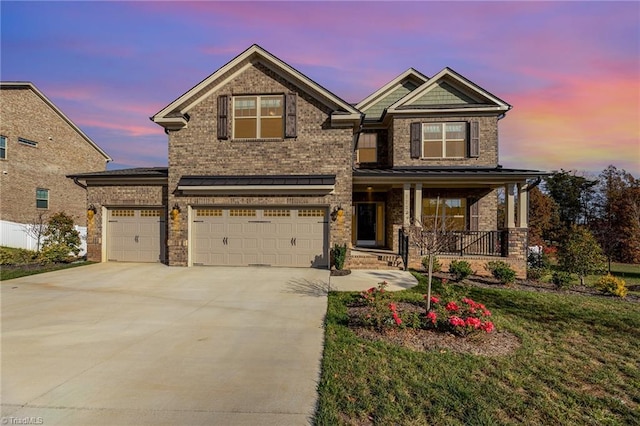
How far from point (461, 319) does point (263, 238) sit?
28.7 ft

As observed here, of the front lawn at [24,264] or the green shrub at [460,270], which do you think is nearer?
the green shrub at [460,270]

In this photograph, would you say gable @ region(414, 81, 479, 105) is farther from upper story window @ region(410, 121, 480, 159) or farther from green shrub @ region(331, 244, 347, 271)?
green shrub @ region(331, 244, 347, 271)

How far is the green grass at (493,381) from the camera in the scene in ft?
11.4

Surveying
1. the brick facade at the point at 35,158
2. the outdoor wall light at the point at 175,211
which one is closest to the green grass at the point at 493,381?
the outdoor wall light at the point at 175,211

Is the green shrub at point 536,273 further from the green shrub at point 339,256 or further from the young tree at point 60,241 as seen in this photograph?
the young tree at point 60,241

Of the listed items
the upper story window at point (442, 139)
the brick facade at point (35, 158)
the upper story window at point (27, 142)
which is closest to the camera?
the upper story window at point (442, 139)

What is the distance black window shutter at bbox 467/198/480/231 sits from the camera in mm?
15266

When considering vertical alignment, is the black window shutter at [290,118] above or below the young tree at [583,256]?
above

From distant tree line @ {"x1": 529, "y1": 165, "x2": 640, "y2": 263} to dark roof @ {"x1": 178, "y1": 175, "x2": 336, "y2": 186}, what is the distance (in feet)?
30.8

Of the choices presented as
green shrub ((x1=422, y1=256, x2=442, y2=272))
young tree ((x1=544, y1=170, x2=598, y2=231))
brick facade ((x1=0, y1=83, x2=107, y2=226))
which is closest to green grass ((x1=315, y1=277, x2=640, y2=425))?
green shrub ((x1=422, y1=256, x2=442, y2=272))

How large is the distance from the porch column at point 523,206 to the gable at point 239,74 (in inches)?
287

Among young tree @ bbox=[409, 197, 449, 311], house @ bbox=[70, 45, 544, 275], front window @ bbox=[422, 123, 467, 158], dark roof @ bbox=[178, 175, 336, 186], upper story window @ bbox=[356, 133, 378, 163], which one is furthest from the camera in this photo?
upper story window @ bbox=[356, 133, 378, 163]

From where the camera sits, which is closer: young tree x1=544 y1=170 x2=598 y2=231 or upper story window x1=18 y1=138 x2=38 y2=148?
upper story window x1=18 y1=138 x2=38 y2=148

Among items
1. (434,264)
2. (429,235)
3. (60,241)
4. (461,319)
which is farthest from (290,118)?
(60,241)
